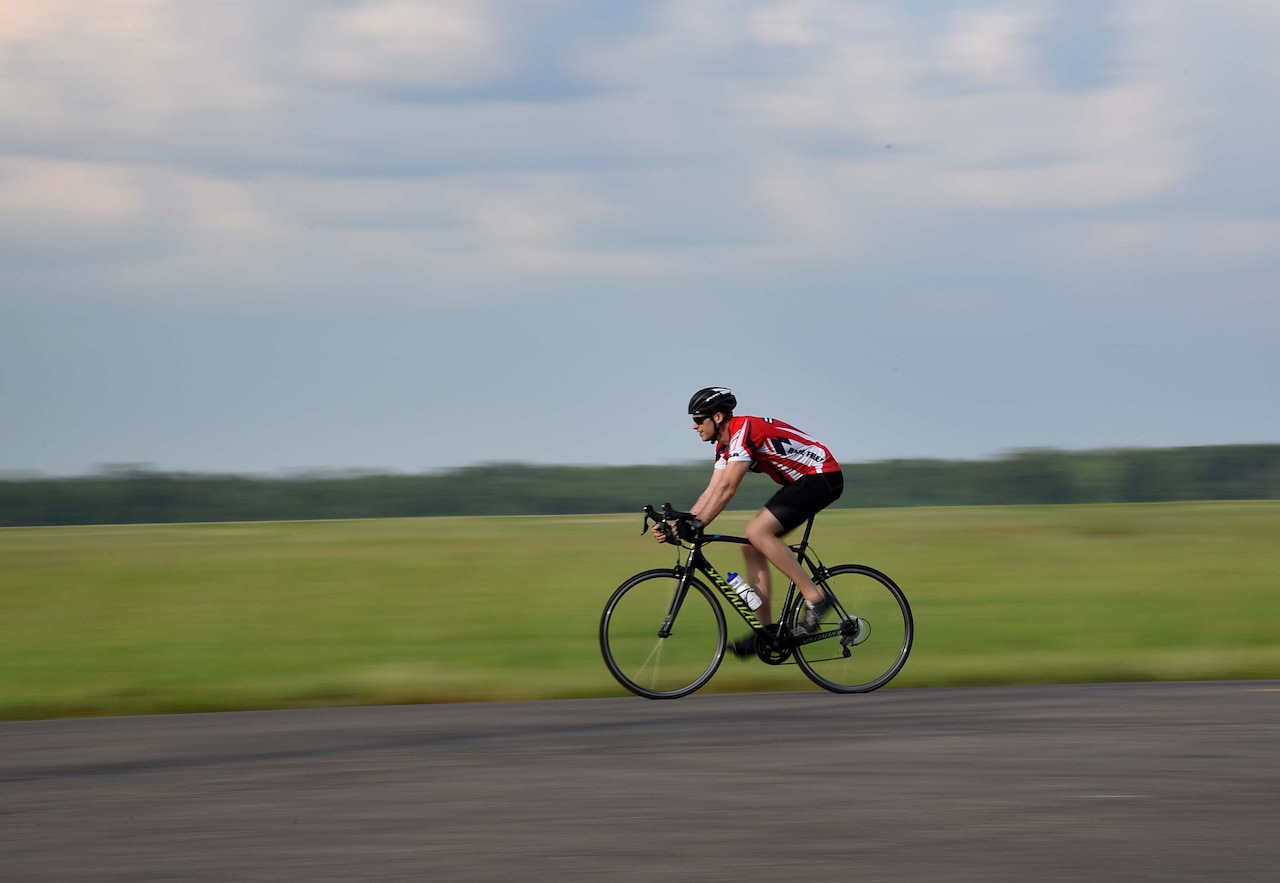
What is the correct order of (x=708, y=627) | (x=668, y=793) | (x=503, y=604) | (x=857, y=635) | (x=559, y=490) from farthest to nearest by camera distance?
(x=559, y=490)
(x=503, y=604)
(x=857, y=635)
(x=708, y=627)
(x=668, y=793)

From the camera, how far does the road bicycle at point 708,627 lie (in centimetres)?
1020

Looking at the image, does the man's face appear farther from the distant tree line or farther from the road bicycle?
the distant tree line

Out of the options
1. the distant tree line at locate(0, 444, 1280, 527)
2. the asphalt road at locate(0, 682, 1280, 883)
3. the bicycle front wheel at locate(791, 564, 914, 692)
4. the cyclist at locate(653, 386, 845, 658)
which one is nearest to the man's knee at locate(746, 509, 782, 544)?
the cyclist at locate(653, 386, 845, 658)

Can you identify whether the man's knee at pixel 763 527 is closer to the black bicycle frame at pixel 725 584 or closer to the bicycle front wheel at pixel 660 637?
the black bicycle frame at pixel 725 584

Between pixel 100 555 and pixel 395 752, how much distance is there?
17.8 metres

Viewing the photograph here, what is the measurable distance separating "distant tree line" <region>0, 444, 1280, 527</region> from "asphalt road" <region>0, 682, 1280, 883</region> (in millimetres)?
A: 26314

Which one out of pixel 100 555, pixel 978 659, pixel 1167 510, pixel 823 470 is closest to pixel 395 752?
pixel 823 470

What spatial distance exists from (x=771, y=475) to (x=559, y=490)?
28231 mm

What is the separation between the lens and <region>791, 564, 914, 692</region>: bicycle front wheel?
10.3 m

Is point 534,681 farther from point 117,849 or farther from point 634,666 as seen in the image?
point 117,849

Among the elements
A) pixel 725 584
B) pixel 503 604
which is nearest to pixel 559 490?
pixel 503 604

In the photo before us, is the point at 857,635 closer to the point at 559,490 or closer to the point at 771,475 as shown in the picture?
the point at 771,475

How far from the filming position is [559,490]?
38500mm

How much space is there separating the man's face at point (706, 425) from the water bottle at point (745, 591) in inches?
37.8
